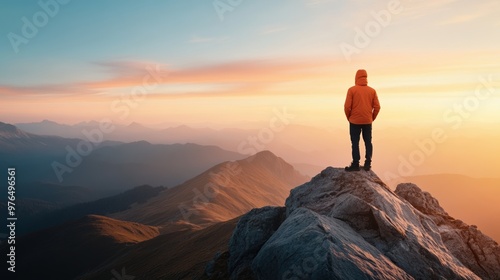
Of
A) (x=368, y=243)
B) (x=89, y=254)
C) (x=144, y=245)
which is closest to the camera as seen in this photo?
(x=368, y=243)

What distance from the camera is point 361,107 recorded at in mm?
21484

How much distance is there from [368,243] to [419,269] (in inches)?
107

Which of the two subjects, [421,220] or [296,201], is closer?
[421,220]

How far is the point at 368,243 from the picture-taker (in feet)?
53.7

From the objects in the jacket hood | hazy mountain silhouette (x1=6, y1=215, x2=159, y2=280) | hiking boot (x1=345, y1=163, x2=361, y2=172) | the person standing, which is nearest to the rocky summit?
hiking boot (x1=345, y1=163, x2=361, y2=172)

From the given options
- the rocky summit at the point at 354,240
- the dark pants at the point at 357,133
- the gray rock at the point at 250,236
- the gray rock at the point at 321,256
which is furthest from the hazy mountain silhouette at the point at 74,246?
the gray rock at the point at 321,256

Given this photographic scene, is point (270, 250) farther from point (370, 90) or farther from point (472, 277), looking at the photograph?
point (370, 90)

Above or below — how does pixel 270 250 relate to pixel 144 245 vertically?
above

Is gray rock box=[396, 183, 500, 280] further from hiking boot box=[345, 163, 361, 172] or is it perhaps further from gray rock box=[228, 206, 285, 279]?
gray rock box=[228, 206, 285, 279]

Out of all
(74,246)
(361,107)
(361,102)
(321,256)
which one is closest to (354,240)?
(321,256)

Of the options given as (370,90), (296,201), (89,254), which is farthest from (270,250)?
(89,254)

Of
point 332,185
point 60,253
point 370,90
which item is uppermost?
point 370,90

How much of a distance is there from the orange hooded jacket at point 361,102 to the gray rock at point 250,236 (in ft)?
31.6

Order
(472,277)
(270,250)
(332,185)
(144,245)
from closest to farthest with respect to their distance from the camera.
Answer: (270,250)
(472,277)
(332,185)
(144,245)
